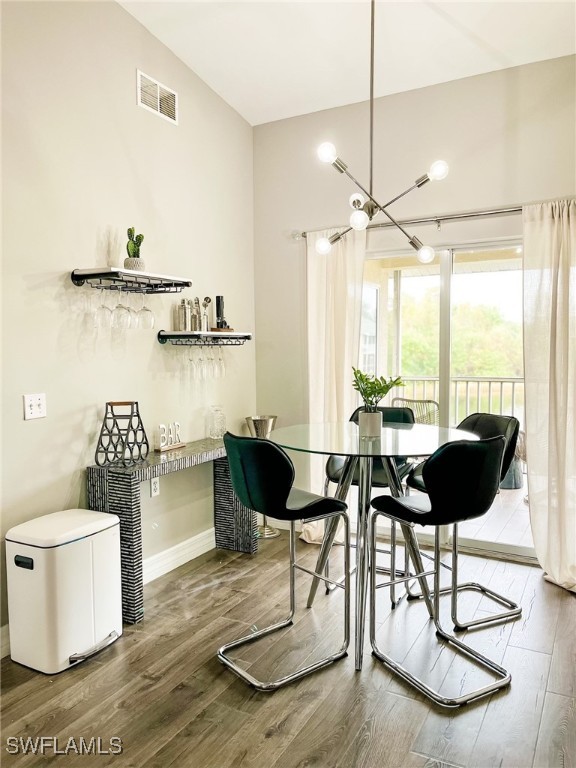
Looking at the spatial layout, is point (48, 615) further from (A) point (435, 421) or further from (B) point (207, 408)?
(A) point (435, 421)

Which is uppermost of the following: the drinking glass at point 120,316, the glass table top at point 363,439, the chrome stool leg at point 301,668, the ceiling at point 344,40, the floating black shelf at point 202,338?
the ceiling at point 344,40

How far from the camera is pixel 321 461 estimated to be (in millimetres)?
4113

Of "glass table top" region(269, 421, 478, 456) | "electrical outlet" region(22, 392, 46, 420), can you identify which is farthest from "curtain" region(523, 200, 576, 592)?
"electrical outlet" region(22, 392, 46, 420)

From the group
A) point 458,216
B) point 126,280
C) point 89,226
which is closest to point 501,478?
point 458,216

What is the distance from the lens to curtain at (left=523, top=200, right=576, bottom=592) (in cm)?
329

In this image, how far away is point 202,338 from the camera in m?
3.62

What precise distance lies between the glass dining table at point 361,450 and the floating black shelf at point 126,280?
1057 mm

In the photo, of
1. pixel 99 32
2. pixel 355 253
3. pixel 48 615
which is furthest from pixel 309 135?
pixel 48 615

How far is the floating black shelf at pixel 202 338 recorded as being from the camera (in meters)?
3.39

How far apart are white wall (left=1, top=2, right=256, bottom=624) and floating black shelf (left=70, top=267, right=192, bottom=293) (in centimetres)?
8

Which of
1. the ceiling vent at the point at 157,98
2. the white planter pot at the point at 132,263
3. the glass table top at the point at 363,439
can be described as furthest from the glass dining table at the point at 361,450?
the ceiling vent at the point at 157,98

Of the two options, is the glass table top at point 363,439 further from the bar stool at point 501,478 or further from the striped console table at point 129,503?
the striped console table at point 129,503

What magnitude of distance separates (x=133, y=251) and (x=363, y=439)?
1614 millimetres

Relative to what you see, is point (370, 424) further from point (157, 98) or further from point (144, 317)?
point (157, 98)
